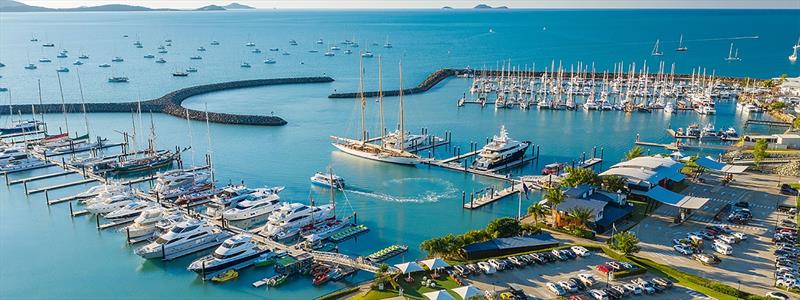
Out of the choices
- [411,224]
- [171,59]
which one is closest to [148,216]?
[411,224]

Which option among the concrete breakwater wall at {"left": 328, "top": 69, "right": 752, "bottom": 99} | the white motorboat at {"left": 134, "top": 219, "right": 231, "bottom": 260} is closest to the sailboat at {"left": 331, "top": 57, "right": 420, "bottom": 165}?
the white motorboat at {"left": 134, "top": 219, "right": 231, "bottom": 260}

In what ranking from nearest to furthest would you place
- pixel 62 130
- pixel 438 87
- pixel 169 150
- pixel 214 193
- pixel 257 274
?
pixel 257 274 → pixel 214 193 → pixel 169 150 → pixel 62 130 → pixel 438 87

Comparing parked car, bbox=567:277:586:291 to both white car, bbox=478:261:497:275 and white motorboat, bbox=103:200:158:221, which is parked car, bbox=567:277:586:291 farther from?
white motorboat, bbox=103:200:158:221

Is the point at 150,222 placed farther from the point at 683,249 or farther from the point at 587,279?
the point at 683,249

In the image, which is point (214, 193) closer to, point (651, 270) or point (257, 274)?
point (257, 274)

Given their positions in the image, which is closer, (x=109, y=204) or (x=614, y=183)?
(x=614, y=183)

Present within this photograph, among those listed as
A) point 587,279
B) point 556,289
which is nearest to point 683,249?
point 587,279
